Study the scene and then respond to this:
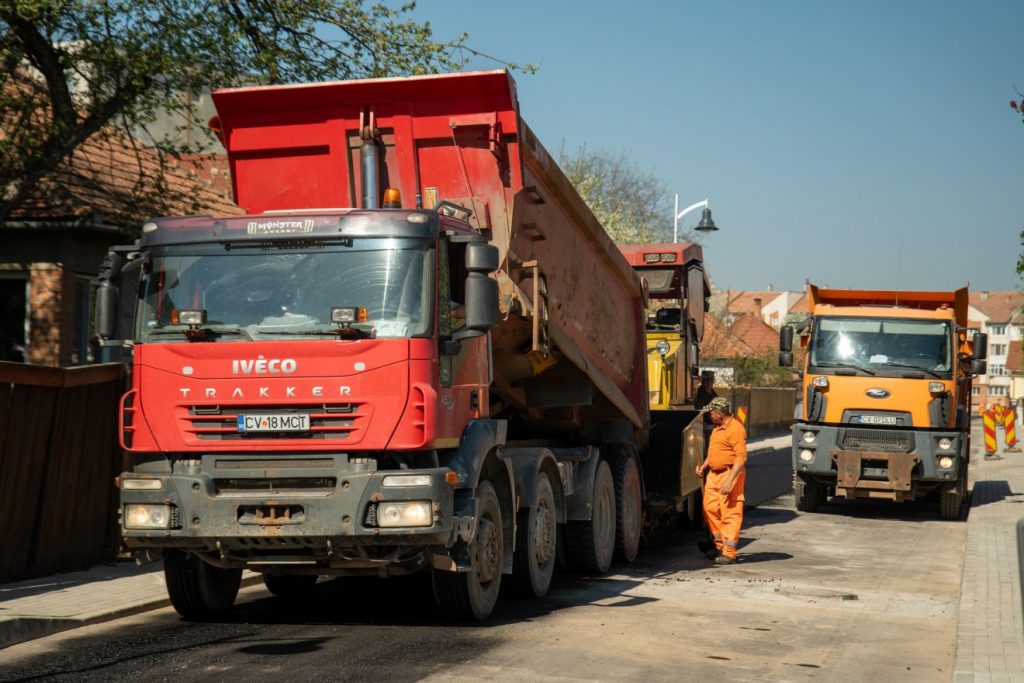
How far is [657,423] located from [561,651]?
6.69m

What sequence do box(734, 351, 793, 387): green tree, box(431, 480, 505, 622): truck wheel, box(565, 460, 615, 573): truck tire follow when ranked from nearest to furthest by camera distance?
1. box(431, 480, 505, 622): truck wheel
2. box(565, 460, 615, 573): truck tire
3. box(734, 351, 793, 387): green tree

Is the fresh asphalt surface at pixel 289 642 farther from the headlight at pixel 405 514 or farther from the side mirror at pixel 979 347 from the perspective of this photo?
the side mirror at pixel 979 347

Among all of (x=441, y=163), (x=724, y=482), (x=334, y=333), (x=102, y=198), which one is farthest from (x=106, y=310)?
(x=102, y=198)

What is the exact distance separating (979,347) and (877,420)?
1877 mm

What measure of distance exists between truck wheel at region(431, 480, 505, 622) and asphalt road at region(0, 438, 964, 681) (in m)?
0.13

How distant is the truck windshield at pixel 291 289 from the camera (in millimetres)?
8164

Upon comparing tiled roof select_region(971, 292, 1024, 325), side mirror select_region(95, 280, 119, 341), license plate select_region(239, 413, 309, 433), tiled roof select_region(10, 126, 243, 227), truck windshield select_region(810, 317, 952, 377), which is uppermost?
tiled roof select_region(971, 292, 1024, 325)

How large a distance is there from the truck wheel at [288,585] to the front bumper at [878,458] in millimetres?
9223

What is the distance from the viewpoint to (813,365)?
18.0m

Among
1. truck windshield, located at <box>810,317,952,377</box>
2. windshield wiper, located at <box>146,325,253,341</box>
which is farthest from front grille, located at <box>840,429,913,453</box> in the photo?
windshield wiper, located at <box>146,325,253,341</box>

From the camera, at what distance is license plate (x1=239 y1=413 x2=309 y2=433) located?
8.09 metres

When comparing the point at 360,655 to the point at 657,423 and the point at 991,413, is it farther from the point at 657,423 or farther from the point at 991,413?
the point at 991,413

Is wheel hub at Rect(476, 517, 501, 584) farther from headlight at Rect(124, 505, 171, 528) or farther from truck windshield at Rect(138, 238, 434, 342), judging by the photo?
headlight at Rect(124, 505, 171, 528)

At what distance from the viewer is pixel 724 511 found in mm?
12875
